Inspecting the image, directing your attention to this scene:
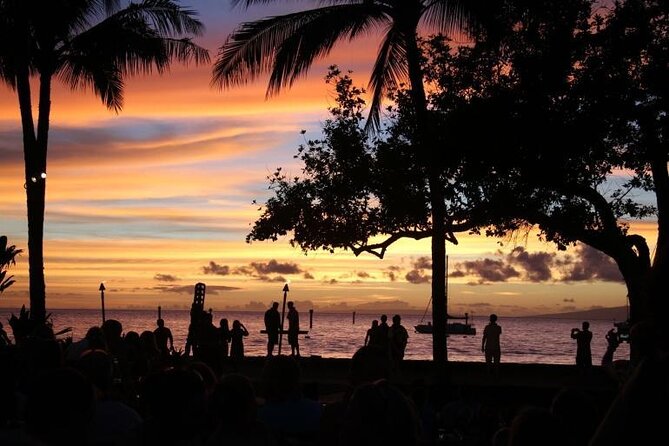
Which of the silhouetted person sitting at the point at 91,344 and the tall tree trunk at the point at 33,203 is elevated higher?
the tall tree trunk at the point at 33,203

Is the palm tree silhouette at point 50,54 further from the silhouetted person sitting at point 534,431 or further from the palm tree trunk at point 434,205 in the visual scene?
the silhouetted person sitting at point 534,431

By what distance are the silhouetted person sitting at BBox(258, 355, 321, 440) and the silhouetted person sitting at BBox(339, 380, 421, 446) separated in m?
1.98

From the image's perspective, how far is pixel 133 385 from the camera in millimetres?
11961

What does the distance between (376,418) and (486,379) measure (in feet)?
66.1

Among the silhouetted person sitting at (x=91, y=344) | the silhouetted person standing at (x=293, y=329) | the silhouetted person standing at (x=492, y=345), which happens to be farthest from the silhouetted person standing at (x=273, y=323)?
the silhouetted person sitting at (x=91, y=344)

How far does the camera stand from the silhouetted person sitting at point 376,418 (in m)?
4.96

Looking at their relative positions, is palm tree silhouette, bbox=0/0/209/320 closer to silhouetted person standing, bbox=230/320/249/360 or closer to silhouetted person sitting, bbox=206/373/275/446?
silhouetted person standing, bbox=230/320/249/360

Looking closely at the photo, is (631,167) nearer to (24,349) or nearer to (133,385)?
(133,385)

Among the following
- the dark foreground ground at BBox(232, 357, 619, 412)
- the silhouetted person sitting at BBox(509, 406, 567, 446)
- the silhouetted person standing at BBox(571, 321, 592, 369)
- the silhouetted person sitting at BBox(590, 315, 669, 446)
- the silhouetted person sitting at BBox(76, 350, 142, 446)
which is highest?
the silhouetted person sitting at BBox(590, 315, 669, 446)

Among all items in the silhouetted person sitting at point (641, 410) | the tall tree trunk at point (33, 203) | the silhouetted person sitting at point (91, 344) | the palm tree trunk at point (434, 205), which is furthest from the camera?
the tall tree trunk at point (33, 203)

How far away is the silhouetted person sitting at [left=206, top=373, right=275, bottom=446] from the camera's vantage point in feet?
18.3

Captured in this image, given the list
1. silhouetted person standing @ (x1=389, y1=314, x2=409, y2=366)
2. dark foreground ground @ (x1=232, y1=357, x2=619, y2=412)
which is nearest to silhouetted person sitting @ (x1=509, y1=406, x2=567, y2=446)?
dark foreground ground @ (x1=232, y1=357, x2=619, y2=412)

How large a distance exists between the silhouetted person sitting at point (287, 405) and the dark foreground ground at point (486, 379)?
11.2m

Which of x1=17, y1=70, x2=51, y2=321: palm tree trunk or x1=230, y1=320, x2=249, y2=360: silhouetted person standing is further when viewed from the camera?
x1=230, y1=320, x2=249, y2=360: silhouetted person standing
